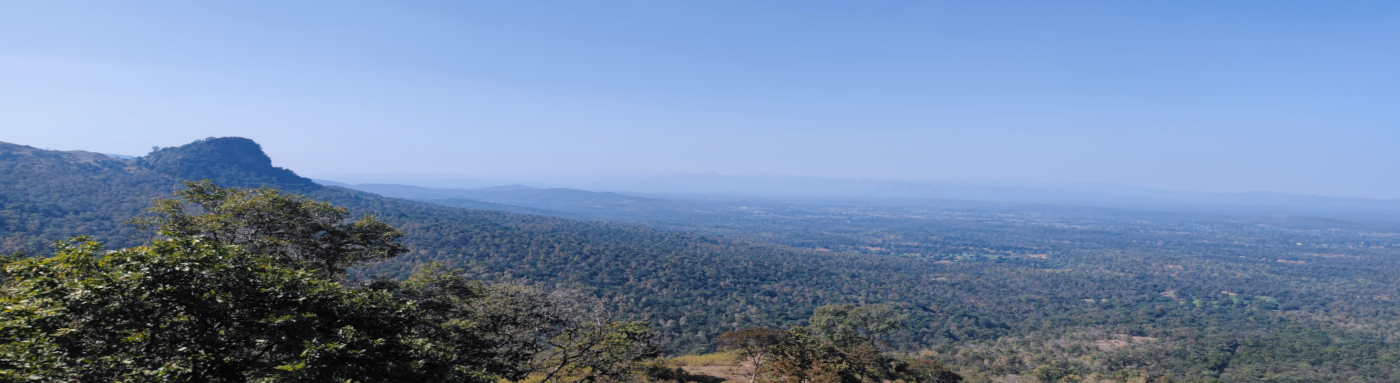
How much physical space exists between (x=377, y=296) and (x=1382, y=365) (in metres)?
72.3

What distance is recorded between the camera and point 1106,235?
175625 mm

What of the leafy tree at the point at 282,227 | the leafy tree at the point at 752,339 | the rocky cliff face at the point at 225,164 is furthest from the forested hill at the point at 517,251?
the leafy tree at the point at 282,227

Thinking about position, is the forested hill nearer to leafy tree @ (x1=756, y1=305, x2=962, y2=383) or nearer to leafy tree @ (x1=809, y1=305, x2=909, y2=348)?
leafy tree @ (x1=809, y1=305, x2=909, y2=348)

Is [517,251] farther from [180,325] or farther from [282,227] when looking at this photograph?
[180,325]

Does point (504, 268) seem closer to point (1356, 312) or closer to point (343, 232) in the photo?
point (343, 232)

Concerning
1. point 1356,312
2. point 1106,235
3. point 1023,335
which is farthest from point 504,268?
point 1106,235

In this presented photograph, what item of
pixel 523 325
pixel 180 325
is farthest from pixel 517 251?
pixel 180 325

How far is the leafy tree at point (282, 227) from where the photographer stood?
45.6ft

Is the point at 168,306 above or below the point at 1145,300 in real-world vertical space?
above

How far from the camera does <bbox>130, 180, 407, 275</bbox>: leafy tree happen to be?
1391cm

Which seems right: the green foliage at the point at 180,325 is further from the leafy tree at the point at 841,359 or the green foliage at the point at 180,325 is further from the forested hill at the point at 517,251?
the forested hill at the point at 517,251

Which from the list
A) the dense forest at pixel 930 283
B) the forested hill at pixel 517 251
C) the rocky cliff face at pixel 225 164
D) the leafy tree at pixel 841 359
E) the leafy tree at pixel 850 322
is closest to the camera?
the leafy tree at pixel 841 359

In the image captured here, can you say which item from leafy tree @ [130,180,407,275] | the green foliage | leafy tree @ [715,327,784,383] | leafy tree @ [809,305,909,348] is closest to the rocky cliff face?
leafy tree @ [130,180,407,275]

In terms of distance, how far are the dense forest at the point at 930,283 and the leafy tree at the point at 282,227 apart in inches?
47.5
